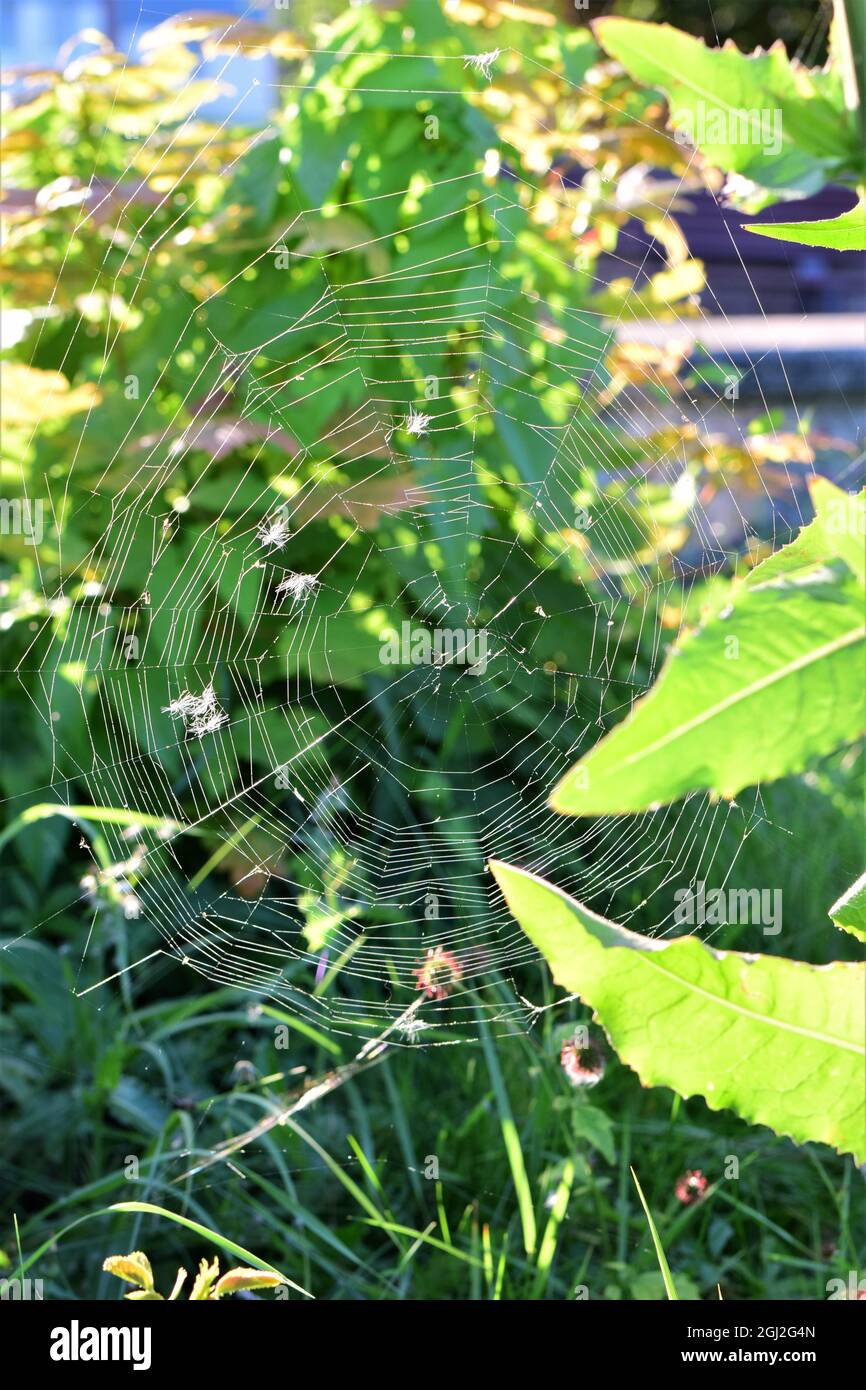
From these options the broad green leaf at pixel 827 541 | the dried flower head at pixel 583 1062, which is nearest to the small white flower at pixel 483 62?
the dried flower head at pixel 583 1062

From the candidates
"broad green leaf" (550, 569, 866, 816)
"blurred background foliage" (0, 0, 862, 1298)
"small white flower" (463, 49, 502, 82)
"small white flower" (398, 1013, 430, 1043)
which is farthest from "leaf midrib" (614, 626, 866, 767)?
"small white flower" (463, 49, 502, 82)

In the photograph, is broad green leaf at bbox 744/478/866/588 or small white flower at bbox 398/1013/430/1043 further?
small white flower at bbox 398/1013/430/1043

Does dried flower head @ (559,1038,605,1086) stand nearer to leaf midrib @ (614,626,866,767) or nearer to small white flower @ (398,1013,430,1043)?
small white flower @ (398,1013,430,1043)

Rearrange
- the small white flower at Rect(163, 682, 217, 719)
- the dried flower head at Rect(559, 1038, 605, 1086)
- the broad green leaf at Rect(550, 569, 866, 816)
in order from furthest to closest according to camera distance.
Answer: the small white flower at Rect(163, 682, 217, 719), the dried flower head at Rect(559, 1038, 605, 1086), the broad green leaf at Rect(550, 569, 866, 816)

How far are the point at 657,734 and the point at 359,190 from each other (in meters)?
1.78

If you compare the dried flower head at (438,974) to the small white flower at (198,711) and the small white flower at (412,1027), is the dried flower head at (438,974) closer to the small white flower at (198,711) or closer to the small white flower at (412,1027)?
the small white flower at (412,1027)

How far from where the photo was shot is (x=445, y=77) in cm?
196

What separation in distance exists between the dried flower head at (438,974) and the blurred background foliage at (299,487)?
108 mm

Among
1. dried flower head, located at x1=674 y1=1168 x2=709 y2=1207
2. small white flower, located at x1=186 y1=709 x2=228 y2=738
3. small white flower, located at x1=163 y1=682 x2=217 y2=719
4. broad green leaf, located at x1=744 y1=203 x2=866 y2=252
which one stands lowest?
dried flower head, located at x1=674 y1=1168 x2=709 y2=1207

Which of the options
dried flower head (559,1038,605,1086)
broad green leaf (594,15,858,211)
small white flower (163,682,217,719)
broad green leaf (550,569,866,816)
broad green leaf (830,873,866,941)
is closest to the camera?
broad green leaf (550,569,866,816)

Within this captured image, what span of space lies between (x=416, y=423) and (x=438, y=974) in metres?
0.86

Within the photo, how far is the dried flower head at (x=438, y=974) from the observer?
5.10 ft

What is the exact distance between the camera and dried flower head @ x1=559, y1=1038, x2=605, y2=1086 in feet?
4.82

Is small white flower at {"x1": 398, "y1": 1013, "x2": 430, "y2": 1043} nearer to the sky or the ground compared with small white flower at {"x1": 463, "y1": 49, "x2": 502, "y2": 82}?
nearer to the ground
